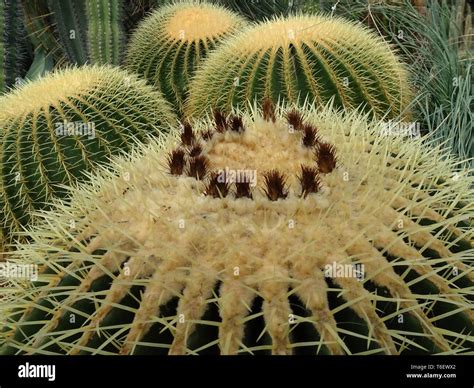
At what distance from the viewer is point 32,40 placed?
4602mm

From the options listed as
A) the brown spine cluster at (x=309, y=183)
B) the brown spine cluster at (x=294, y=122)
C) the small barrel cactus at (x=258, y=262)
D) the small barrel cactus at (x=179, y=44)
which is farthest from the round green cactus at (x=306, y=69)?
the brown spine cluster at (x=309, y=183)

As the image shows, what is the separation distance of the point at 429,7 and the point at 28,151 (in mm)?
2967

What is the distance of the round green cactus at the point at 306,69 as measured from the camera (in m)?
2.59

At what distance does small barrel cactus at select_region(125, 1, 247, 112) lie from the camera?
11.4ft

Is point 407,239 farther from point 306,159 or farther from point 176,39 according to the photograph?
point 176,39

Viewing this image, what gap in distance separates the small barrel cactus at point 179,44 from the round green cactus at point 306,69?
0.68 meters

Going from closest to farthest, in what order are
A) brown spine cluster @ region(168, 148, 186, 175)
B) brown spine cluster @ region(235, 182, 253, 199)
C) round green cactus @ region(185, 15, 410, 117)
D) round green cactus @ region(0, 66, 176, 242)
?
brown spine cluster @ region(235, 182, 253, 199)
brown spine cluster @ region(168, 148, 186, 175)
round green cactus @ region(0, 66, 176, 242)
round green cactus @ region(185, 15, 410, 117)

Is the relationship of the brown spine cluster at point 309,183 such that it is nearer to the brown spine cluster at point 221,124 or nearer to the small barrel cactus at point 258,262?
the small barrel cactus at point 258,262

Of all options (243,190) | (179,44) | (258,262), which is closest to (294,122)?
(243,190)

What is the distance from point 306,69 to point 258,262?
1574 mm

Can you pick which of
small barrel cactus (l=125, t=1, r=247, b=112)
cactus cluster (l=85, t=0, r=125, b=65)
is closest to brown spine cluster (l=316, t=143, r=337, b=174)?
small barrel cactus (l=125, t=1, r=247, b=112)

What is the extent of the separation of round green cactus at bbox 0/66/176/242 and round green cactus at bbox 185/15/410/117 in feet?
1.39

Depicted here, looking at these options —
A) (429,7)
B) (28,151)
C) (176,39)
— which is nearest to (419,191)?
(28,151)

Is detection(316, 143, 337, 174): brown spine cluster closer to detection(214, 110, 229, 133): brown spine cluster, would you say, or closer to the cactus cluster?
detection(214, 110, 229, 133): brown spine cluster
